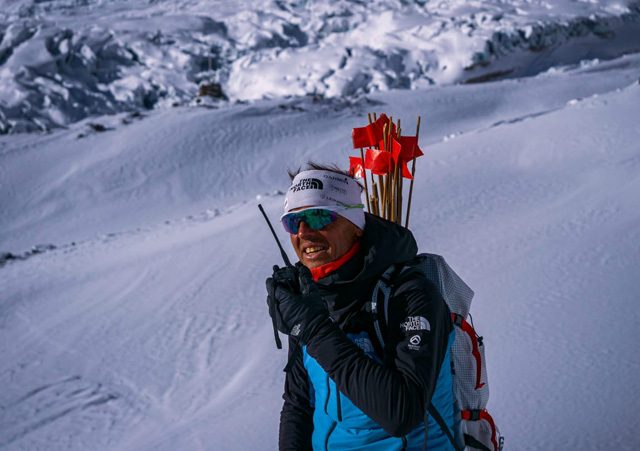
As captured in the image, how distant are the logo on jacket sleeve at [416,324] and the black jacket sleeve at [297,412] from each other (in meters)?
0.32

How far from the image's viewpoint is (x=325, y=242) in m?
1.37

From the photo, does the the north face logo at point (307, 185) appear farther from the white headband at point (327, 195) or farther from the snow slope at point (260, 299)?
the snow slope at point (260, 299)

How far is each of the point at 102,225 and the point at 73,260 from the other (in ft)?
8.98

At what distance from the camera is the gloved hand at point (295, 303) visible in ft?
3.99

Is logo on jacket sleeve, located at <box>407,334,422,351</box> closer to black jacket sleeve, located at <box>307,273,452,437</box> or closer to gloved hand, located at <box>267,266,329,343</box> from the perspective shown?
black jacket sleeve, located at <box>307,273,452,437</box>

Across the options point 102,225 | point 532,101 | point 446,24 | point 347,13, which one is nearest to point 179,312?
point 102,225

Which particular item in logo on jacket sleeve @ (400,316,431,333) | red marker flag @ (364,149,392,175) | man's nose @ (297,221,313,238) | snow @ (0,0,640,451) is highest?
man's nose @ (297,221,313,238)

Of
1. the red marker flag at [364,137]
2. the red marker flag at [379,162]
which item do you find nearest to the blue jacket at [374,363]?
the red marker flag at [379,162]

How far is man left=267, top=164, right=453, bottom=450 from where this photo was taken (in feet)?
3.83

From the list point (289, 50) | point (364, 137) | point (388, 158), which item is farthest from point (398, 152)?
point (289, 50)

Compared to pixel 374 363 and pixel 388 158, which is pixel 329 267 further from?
pixel 388 158

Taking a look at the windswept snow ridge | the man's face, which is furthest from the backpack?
the windswept snow ridge

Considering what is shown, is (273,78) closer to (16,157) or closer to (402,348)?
(16,157)

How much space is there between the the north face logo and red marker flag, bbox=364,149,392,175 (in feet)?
1.73
